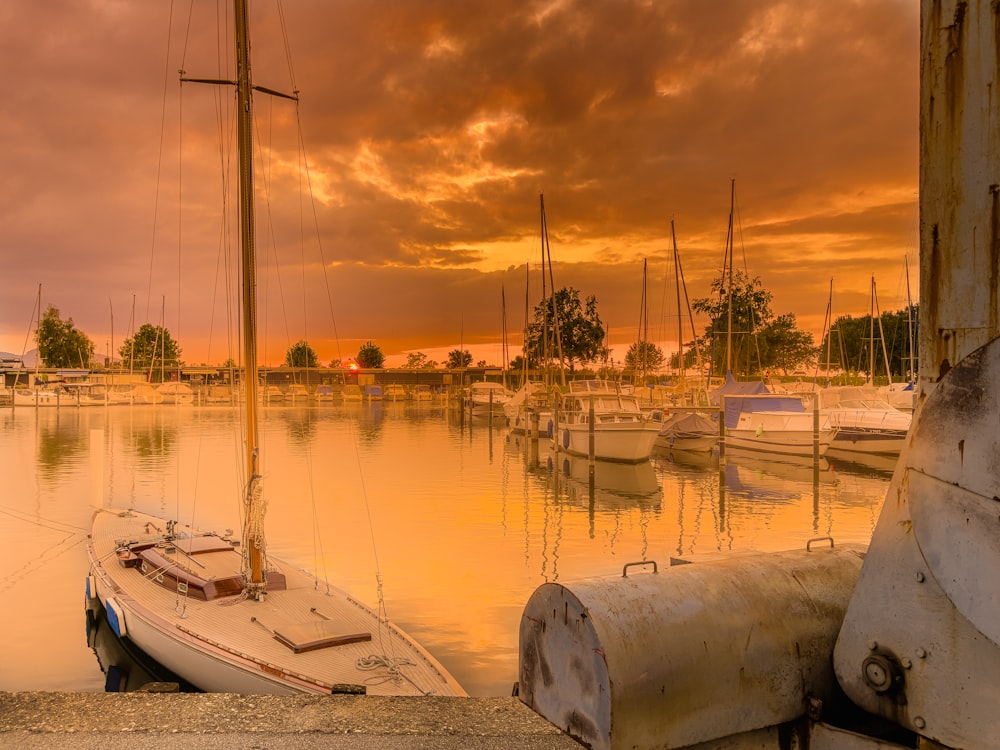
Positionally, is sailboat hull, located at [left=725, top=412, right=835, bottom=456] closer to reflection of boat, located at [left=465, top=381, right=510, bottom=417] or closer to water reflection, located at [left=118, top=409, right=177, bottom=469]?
water reflection, located at [left=118, top=409, right=177, bottom=469]

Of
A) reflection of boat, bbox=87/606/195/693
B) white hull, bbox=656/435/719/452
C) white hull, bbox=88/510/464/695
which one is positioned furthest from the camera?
white hull, bbox=656/435/719/452

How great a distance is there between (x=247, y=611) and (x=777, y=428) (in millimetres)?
33785

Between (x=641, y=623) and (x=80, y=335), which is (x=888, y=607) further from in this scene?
(x=80, y=335)

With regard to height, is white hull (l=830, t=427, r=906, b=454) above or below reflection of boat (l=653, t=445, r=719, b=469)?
above

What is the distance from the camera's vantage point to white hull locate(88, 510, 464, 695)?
7.97 m

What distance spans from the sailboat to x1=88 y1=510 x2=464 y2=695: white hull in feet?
0.05

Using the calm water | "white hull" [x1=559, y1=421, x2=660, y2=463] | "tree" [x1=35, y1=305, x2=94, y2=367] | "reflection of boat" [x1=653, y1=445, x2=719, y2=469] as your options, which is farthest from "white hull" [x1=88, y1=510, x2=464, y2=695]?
"tree" [x1=35, y1=305, x2=94, y2=367]

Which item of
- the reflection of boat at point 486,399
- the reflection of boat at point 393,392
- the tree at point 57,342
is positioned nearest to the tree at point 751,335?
the reflection of boat at point 486,399

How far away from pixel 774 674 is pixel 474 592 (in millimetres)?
13590

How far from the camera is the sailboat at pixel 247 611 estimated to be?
320 inches

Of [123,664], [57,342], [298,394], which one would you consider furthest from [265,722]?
[57,342]

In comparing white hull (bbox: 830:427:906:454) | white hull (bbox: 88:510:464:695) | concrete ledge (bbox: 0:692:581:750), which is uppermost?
concrete ledge (bbox: 0:692:581:750)

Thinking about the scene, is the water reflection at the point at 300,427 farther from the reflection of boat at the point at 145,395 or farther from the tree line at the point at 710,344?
the reflection of boat at the point at 145,395

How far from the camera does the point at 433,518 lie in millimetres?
25062
